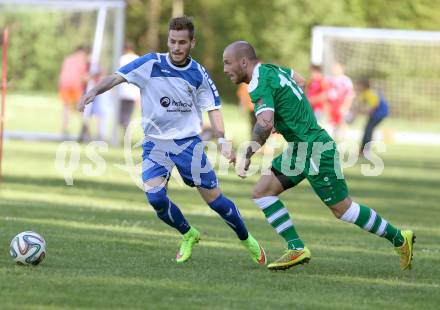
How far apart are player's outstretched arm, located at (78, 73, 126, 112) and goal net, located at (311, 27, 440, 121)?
94.1 feet

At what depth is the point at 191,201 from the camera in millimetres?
16562

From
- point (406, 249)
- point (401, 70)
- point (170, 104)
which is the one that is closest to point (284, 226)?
point (406, 249)

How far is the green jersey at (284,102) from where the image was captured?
8.80 metres

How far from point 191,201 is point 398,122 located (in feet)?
89.0

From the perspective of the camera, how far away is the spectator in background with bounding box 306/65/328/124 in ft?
92.9

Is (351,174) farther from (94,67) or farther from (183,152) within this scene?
(183,152)

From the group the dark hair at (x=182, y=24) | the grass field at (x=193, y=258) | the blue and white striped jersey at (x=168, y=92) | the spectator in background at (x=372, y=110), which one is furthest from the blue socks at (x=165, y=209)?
the spectator in background at (x=372, y=110)

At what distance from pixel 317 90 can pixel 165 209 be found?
19187 mm

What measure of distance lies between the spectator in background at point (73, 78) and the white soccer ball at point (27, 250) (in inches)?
766

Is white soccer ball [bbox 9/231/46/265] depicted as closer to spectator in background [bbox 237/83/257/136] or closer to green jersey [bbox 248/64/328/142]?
green jersey [bbox 248/64/328/142]

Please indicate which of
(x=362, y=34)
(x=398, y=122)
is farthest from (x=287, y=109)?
(x=398, y=122)

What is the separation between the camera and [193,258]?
32.8 feet

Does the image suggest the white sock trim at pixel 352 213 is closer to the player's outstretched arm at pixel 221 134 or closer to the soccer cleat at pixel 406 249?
the soccer cleat at pixel 406 249

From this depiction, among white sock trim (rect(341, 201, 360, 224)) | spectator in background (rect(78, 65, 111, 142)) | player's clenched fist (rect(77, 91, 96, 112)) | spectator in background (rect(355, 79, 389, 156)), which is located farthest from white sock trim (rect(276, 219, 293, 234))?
spectator in background (rect(78, 65, 111, 142))
